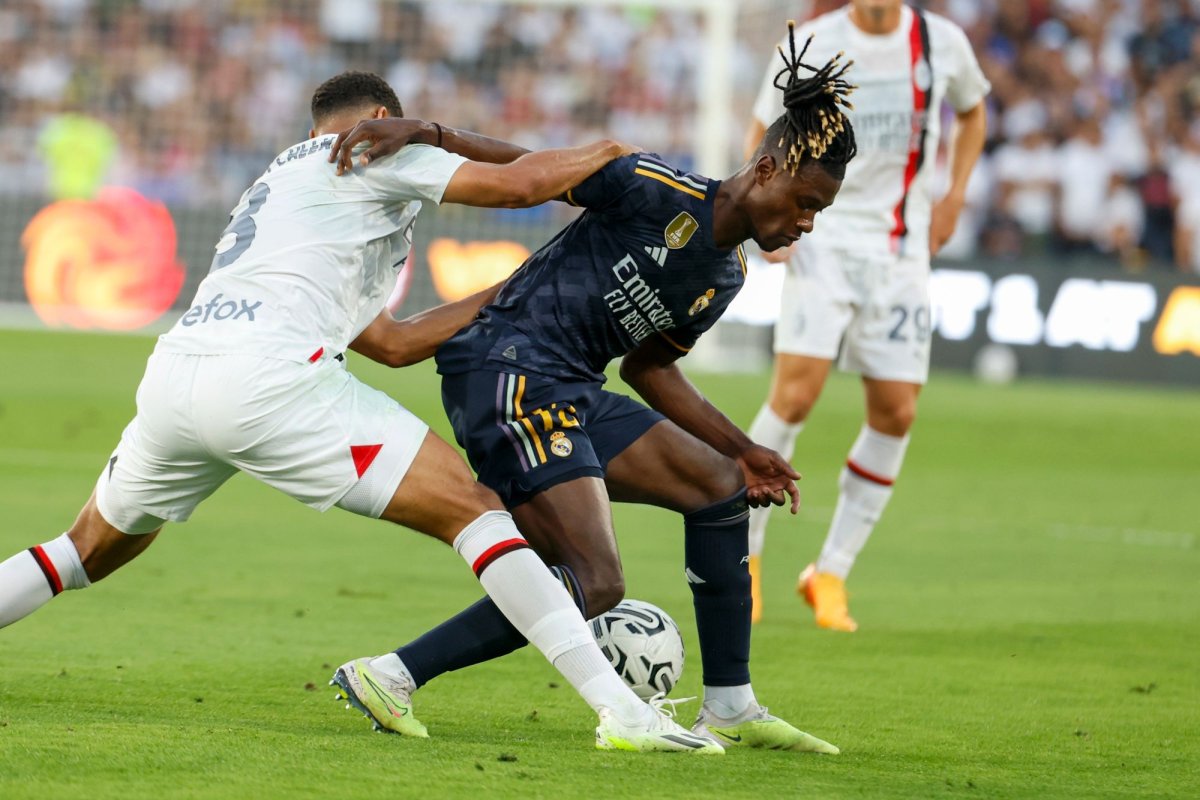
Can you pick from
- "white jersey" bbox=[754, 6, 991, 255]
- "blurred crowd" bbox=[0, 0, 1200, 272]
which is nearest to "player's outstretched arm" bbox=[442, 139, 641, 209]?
"white jersey" bbox=[754, 6, 991, 255]

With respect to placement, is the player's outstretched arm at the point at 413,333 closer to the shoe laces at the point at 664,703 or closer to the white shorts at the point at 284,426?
the white shorts at the point at 284,426

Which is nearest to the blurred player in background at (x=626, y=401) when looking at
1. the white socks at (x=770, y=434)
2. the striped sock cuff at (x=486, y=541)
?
the striped sock cuff at (x=486, y=541)

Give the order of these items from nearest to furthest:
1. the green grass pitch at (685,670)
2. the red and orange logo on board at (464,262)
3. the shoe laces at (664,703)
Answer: the green grass pitch at (685,670), the shoe laces at (664,703), the red and orange logo on board at (464,262)

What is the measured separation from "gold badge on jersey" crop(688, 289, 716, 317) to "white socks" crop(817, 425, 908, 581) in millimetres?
2466

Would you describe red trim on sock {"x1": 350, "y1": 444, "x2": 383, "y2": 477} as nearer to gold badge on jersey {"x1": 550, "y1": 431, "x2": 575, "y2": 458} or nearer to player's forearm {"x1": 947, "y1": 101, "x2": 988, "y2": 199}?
gold badge on jersey {"x1": 550, "y1": 431, "x2": 575, "y2": 458}

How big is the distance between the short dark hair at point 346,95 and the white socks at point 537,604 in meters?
1.24

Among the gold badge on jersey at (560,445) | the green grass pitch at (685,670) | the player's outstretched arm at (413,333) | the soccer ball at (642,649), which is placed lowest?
the green grass pitch at (685,670)

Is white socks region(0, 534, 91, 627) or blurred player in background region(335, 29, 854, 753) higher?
blurred player in background region(335, 29, 854, 753)

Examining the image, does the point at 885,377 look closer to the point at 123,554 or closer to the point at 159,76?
the point at 123,554

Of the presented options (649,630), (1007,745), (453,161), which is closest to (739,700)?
(649,630)

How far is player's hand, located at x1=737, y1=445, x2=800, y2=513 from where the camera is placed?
5.17 metres

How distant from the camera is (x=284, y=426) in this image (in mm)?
4457

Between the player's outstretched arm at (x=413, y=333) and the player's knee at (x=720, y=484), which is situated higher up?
the player's outstretched arm at (x=413, y=333)

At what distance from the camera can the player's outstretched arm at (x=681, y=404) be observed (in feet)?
17.2
